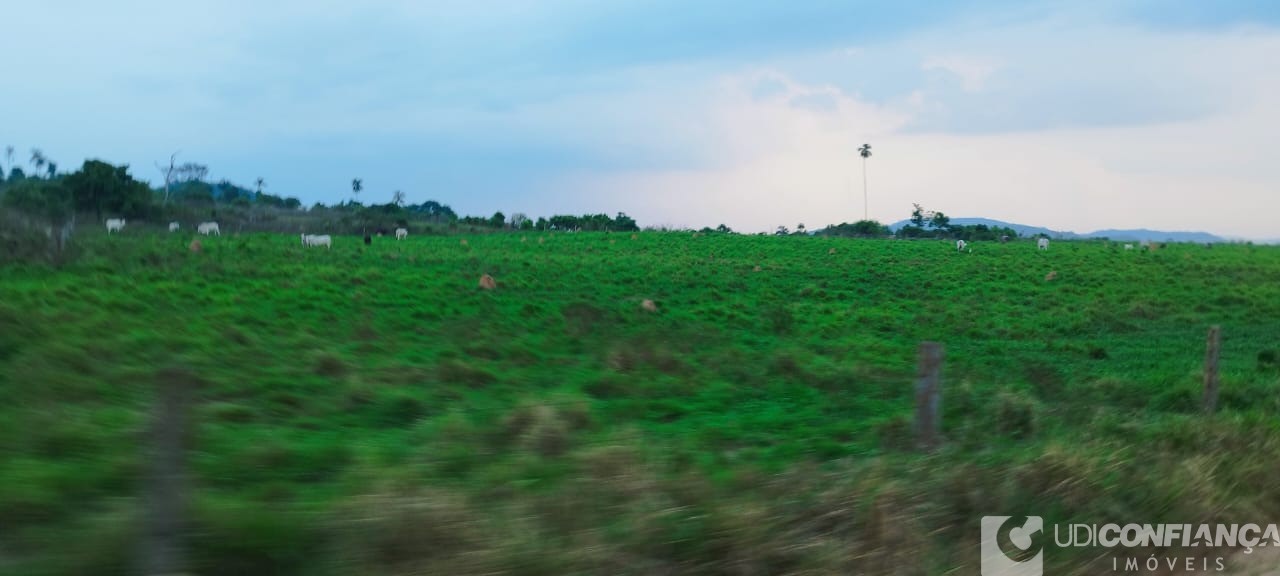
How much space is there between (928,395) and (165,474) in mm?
5422

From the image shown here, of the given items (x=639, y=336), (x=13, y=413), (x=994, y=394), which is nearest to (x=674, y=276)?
(x=639, y=336)

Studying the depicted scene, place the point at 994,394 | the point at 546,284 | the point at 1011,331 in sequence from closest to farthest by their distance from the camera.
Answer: the point at 994,394
the point at 1011,331
the point at 546,284

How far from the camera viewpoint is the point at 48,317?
11930mm

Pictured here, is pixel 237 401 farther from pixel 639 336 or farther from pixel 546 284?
pixel 546 284

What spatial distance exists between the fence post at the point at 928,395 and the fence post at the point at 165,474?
527cm

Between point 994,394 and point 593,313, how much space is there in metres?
10.4

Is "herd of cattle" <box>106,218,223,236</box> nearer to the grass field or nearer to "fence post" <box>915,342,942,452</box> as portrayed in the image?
the grass field

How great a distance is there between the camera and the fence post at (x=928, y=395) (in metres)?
6.76

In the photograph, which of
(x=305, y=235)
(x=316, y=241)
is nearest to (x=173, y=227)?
(x=305, y=235)

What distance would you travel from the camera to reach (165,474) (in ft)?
12.4

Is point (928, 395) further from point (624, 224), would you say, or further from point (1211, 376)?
point (624, 224)

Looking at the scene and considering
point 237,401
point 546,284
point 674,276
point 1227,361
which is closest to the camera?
point 237,401

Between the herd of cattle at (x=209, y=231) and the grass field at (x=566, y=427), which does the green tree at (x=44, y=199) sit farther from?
the grass field at (x=566, y=427)

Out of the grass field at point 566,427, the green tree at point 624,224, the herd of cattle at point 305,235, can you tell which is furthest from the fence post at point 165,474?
the green tree at point 624,224
